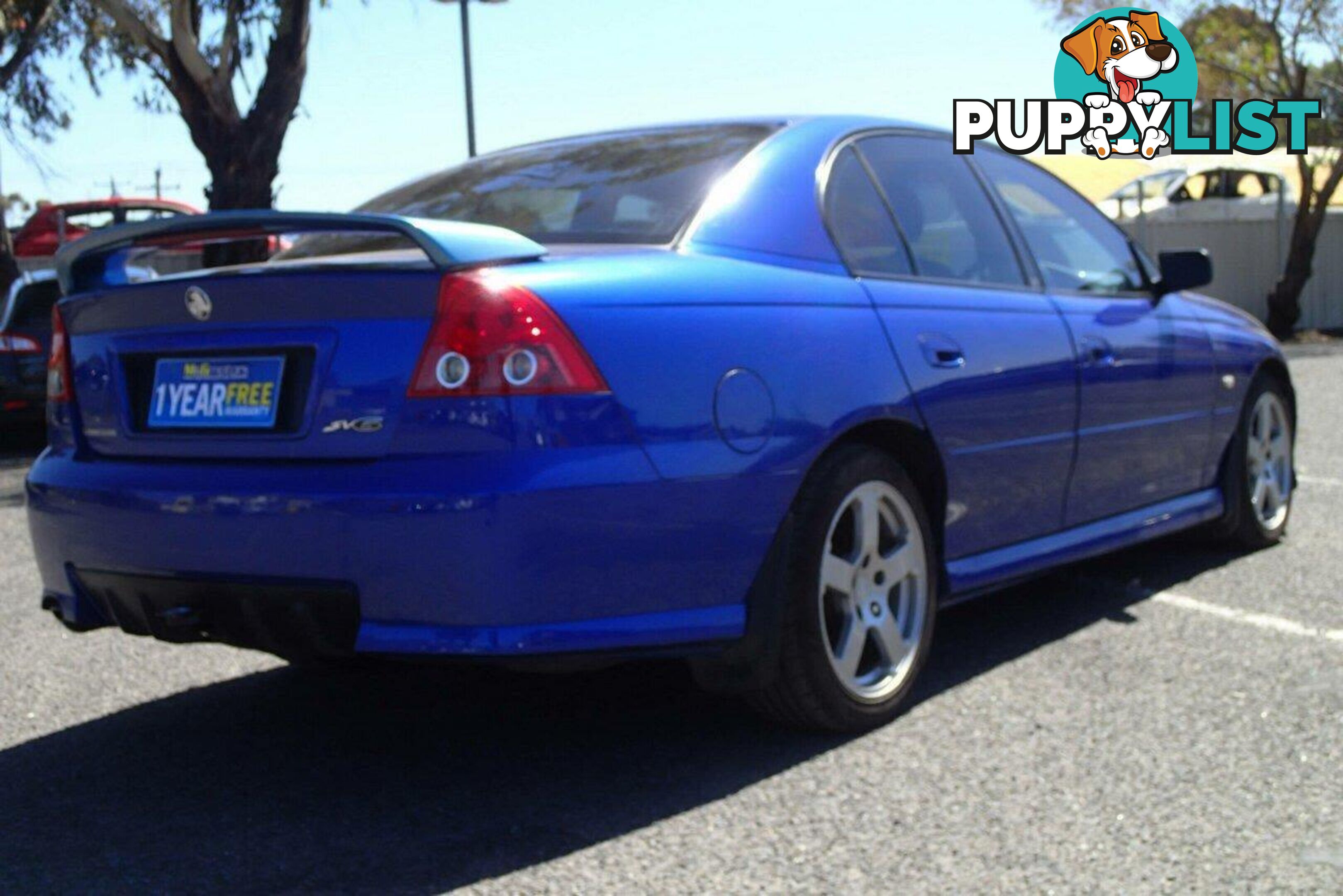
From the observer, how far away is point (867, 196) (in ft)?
15.3

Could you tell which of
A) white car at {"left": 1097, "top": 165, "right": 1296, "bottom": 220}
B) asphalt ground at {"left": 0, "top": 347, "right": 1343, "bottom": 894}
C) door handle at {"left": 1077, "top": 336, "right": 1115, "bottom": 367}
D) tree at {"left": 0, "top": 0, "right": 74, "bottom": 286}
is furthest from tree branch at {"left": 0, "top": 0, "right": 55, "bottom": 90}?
door handle at {"left": 1077, "top": 336, "right": 1115, "bottom": 367}

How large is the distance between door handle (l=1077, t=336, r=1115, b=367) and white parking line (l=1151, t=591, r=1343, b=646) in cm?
86

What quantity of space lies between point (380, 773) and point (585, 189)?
150cm

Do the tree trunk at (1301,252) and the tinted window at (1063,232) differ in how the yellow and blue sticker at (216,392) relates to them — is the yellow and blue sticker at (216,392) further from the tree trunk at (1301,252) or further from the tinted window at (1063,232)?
the tree trunk at (1301,252)

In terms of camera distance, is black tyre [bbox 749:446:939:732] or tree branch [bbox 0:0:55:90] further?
tree branch [bbox 0:0:55:90]

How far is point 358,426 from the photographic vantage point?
3.54m

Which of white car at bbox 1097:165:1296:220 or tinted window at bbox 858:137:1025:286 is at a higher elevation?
tinted window at bbox 858:137:1025:286

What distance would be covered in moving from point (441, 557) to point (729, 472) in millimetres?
664

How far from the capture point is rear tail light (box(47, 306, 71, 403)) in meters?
4.23

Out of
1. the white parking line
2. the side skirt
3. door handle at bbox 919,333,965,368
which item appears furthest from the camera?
the white parking line

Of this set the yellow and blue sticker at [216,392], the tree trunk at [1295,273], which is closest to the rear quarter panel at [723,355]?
the yellow and blue sticker at [216,392]

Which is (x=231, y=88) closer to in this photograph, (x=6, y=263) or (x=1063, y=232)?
(x=6, y=263)

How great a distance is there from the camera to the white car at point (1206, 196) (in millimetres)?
25094

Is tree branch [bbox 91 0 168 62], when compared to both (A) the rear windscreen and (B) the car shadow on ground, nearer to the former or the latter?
(A) the rear windscreen
